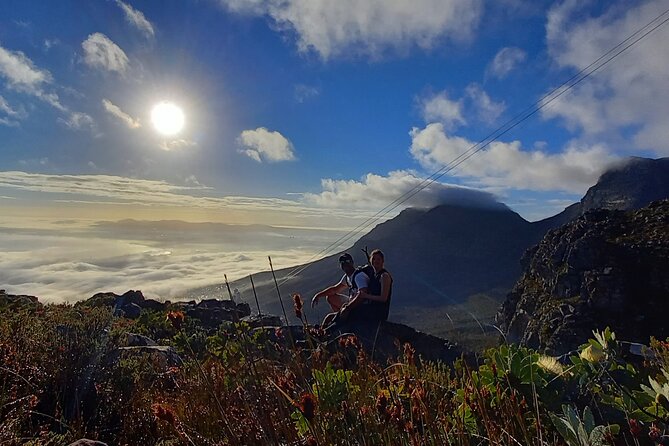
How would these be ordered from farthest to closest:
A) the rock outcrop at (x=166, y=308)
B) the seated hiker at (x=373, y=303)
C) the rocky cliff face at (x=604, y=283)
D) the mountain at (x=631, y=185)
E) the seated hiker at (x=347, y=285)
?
1. the mountain at (x=631, y=185)
2. the rocky cliff face at (x=604, y=283)
3. the rock outcrop at (x=166, y=308)
4. the seated hiker at (x=347, y=285)
5. the seated hiker at (x=373, y=303)

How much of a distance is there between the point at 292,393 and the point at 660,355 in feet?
5.56

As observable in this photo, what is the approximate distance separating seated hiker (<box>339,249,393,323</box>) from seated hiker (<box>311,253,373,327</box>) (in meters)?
0.11

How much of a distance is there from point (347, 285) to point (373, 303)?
94cm

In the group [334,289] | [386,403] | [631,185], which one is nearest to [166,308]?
[334,289]

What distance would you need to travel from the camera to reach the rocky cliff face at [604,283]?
52000mm

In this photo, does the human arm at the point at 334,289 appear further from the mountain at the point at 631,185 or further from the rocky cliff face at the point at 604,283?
the mountain at the point at 631,185

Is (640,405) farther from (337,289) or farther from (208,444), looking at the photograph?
(337,289)

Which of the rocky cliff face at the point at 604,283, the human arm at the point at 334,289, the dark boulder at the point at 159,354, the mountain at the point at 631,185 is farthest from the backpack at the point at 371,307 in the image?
→ the mountain at the point at 631,185

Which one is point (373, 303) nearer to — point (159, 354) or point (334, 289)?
point (334, 289)

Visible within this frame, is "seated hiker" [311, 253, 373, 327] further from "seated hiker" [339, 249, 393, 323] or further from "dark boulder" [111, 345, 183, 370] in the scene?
"dark boulder" [111, 345, 183, 370]

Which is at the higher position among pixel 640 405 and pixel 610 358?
A: pixel 610 358

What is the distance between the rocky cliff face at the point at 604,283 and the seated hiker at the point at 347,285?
144 feet

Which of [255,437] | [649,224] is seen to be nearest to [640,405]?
[255,437]

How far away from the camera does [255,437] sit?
74.5 inches
